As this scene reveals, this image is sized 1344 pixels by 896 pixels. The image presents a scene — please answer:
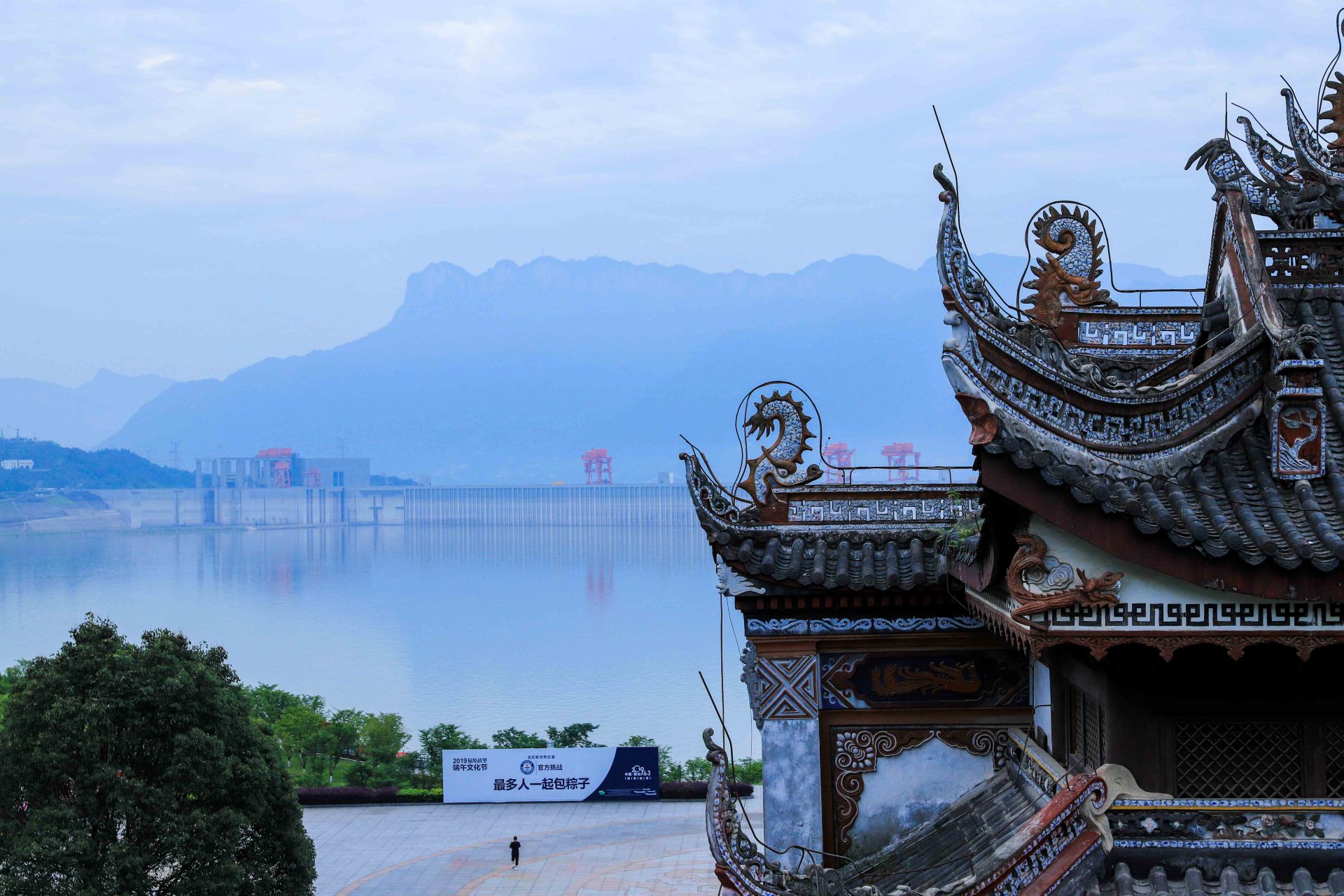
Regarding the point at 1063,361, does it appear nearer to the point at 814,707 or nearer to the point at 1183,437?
the point at 1183,437

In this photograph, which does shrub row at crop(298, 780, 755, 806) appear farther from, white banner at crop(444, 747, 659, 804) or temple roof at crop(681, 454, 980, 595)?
temple roof at crop(681, 454, 980, 595)

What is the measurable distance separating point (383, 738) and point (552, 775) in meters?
6.86

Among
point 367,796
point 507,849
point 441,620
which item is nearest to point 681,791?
point 507,849

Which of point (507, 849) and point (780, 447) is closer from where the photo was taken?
point (780, 447)

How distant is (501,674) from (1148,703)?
75.0m

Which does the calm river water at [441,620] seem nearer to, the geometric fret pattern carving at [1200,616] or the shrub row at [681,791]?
the shrub row at [681,791]

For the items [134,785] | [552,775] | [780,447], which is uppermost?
[780,447]

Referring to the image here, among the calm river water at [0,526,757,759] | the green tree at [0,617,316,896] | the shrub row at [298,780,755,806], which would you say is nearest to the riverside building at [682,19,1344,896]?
the green tree at [0,617,316,896]

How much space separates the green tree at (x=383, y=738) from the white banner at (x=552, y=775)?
Result: 392 centimetres

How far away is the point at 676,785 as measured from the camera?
129 feet

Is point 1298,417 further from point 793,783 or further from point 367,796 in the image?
point 367,796

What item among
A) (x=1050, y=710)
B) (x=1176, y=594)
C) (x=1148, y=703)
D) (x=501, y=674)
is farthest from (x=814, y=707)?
(x=501, y=674)

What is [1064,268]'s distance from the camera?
12.9m

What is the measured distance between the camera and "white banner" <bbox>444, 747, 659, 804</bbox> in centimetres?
3906
